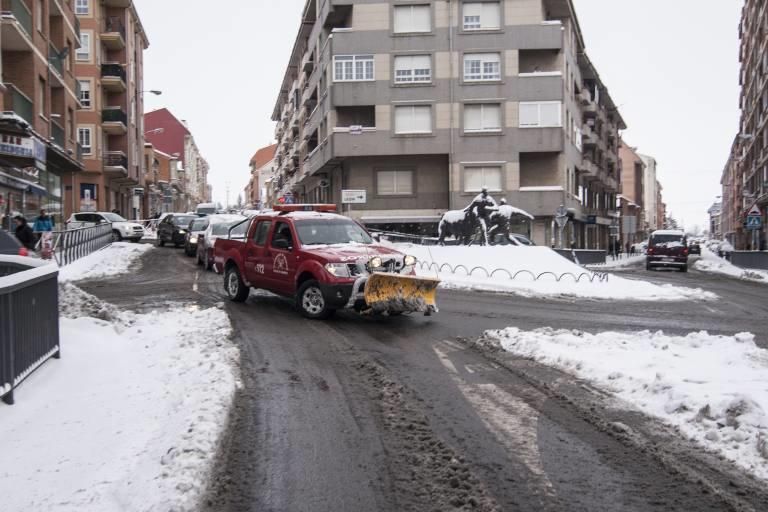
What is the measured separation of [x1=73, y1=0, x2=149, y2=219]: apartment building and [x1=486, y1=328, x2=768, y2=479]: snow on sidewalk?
4167 centimetres

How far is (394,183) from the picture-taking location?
134 feet

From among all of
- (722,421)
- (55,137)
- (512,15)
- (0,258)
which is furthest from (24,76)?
(722,421)

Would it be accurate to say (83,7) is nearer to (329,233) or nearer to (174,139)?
(329,233)

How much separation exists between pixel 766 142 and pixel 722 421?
5100 cm

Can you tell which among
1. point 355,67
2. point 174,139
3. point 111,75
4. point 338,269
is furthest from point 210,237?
point 174,139

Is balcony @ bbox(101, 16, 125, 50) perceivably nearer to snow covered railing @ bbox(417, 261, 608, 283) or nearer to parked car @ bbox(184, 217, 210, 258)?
parked car @ bbox(184, 217, 210, 258)

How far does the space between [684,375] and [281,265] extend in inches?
286

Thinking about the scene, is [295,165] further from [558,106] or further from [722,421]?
[722,421]

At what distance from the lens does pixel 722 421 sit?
5277 mm

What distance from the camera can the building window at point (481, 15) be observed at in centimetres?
3969

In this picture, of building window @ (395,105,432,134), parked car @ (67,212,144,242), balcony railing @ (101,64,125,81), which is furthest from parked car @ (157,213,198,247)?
balcony railing @ (101,64,125,81)

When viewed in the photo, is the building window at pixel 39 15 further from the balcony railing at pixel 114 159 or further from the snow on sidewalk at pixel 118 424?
the snow on sidewalk at pixel 118 424

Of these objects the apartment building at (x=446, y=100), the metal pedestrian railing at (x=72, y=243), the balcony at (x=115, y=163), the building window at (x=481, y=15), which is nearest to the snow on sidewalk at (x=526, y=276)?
the metal pedestrian railing at (x=72, y=243)

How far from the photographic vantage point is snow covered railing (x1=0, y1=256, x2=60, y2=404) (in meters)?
5.62
